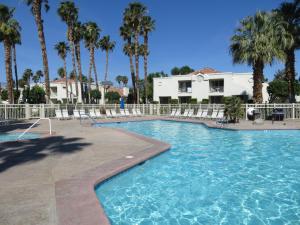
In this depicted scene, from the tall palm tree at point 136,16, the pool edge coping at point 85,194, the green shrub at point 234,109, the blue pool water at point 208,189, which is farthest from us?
the tall palm tree at point 136,16

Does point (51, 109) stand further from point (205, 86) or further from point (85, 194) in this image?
point (205, 86)

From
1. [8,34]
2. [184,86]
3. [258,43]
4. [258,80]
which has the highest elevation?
[8,34]

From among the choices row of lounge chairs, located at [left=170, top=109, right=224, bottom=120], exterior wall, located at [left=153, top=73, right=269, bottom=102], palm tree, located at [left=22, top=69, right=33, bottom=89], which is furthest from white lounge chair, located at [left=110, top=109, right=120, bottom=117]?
palm tree, located at [left=22, top=69, right=33, bottom=89]

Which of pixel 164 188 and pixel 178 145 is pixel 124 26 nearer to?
pixel 178 145

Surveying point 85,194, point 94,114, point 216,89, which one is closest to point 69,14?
point 94,114

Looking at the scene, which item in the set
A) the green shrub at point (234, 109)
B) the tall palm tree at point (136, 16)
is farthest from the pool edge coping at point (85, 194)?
the tall palm tree at point (136, 16)

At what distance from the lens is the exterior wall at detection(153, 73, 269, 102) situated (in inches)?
1474

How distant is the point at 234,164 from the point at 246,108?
42.9 feet

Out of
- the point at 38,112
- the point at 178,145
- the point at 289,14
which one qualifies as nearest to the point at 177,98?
the point at 289,14

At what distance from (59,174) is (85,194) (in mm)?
1439

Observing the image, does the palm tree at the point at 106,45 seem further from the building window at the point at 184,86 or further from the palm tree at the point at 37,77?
the palm tree at the point at 37,77

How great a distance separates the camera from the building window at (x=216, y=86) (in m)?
39.3

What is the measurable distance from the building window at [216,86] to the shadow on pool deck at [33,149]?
3182 cm

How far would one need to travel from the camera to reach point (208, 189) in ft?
19.0
